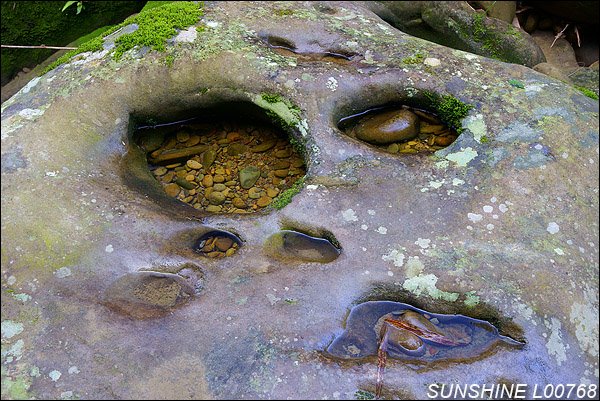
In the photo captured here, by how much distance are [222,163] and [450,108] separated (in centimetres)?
181

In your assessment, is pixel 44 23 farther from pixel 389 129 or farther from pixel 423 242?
pixel 423 242

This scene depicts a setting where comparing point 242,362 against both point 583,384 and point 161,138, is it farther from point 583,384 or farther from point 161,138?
point 161,138

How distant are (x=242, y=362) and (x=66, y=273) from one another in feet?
3.92

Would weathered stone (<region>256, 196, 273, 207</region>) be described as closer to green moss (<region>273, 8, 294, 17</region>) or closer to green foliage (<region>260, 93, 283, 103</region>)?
green foliage (<region>260, 93, 283, 103</region>)

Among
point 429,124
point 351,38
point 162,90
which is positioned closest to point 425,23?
point 351,38

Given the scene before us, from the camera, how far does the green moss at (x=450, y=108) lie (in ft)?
12.4

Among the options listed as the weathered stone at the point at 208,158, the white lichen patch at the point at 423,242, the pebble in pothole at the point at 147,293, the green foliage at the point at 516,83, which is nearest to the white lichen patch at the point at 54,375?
the pebble in pothole at the point at 147,293

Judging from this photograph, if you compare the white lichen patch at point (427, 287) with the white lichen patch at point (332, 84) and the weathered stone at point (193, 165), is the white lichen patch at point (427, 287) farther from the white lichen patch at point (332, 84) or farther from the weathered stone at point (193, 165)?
the weathered stone at point (193, 165)

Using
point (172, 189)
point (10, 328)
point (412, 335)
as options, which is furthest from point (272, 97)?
point (10, 328)

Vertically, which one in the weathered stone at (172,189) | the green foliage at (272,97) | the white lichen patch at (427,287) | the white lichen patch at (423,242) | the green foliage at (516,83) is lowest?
the weathered stone at (172,189)

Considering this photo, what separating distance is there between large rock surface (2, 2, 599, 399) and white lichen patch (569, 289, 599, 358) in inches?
0.4

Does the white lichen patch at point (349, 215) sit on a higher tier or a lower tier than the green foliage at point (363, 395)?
higher

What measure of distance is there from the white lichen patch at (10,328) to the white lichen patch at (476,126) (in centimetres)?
308

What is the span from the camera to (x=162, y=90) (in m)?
3.93
